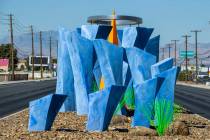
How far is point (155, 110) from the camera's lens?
651 inches

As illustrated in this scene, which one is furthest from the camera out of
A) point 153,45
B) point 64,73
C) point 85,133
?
point 153,45

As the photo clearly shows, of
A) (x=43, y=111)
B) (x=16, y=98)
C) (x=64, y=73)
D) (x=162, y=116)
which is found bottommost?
(x=16, y=98)

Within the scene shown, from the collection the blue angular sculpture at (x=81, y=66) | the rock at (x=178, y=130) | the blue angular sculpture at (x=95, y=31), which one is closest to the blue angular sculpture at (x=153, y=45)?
the blue angular sculpture at (x=95, y=31)

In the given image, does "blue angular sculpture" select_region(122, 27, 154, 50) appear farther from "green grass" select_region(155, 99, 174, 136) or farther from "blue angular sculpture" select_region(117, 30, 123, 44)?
"green grass" select_region(155, 99, 174, 136)

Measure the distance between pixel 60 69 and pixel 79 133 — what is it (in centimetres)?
809

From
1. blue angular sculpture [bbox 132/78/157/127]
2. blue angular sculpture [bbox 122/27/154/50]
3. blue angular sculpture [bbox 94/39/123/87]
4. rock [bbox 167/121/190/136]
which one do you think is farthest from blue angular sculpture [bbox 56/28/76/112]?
rock [bbox 167/121/190/136]

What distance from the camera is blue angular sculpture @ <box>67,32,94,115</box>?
67.6ft

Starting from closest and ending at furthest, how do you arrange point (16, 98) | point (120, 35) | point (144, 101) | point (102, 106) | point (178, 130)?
point (102, 106) → point (178, 130) → point (144, 101) → point (120, 35) → point (16, 98)

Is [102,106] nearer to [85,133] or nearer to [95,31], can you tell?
[85,133]

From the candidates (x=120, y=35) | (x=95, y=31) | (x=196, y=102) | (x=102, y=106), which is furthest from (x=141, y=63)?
(x=196, y=102)

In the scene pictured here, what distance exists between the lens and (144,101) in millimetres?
16797

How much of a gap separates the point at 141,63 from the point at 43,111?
4829 millimetres

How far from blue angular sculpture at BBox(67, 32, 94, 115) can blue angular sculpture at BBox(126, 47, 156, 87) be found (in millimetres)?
2044

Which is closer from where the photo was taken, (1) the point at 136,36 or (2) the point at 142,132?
(2) the point at 142,132
